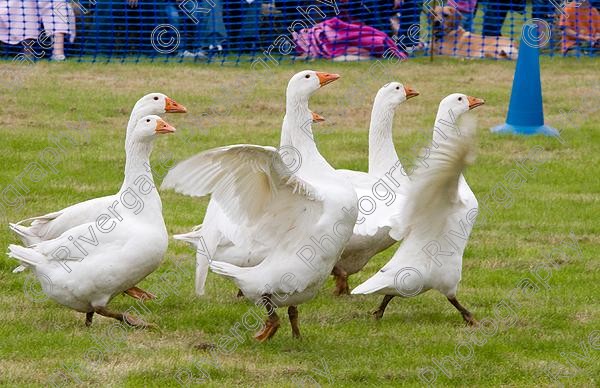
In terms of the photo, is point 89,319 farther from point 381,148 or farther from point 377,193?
point 381,148

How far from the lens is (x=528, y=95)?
1234cm

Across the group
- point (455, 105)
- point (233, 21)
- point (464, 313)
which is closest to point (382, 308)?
point (464, 313)

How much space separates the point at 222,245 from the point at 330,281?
1.25 metres

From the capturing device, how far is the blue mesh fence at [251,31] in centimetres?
1631

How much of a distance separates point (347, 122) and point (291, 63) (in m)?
3.81

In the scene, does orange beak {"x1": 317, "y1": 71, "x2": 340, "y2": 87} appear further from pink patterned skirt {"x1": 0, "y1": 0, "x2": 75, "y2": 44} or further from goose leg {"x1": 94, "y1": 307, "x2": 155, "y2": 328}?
pink patterned skirt {"x1": 0, "y1": 0, "x2": 75, "y2": 44}

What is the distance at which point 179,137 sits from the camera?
11812 millimetres

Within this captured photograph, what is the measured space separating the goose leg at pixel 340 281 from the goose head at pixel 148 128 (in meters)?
1.54

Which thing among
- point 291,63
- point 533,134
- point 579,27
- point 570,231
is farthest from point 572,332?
point 579,27

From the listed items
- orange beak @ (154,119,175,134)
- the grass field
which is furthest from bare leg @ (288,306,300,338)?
orange beak @ (154,119,175,134)

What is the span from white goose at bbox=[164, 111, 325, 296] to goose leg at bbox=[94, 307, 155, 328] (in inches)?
19.1

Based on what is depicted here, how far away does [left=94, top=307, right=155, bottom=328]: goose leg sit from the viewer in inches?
251

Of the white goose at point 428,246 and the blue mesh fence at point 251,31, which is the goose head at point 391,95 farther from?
the blue mesh fence at point 251,31

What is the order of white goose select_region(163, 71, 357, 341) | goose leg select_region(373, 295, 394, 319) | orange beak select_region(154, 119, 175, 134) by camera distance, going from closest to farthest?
white goose select_region(163, 71, 357, 341) → orange beak select_region(154, 119, 175, 134) → goose leg select_region(373, 295, 394, 319)
